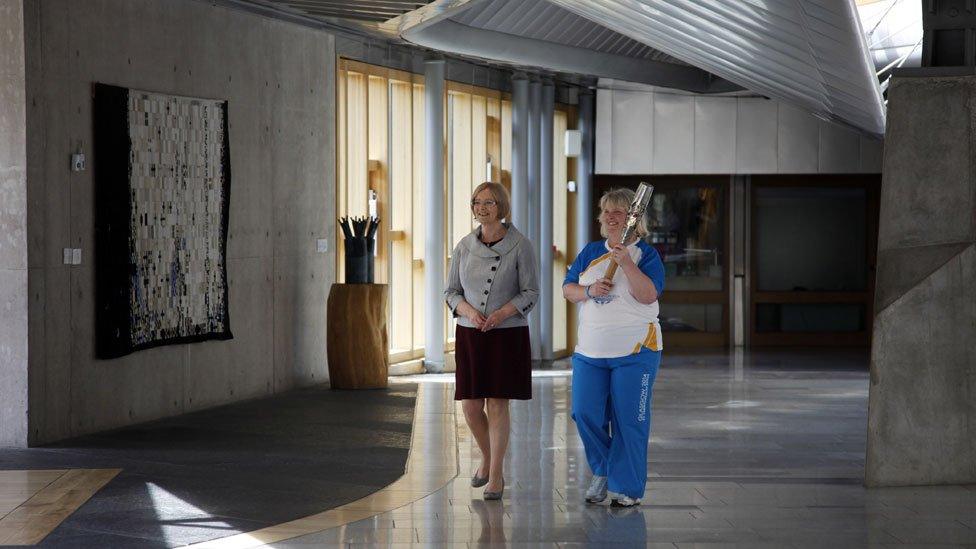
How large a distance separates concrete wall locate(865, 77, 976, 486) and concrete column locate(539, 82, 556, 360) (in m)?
7.49

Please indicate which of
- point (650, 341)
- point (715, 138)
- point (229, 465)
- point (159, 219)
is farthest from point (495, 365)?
point (715, 138)

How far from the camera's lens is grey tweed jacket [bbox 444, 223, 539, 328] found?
5.64 m

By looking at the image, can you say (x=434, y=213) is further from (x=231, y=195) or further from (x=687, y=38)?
(x=687, y=38)

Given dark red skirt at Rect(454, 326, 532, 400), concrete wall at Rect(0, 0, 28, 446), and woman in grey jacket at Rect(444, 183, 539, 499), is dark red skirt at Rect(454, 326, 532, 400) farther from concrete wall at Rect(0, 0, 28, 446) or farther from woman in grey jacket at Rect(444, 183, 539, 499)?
A: concrete wall at Rect(0, 0, 28, 446)

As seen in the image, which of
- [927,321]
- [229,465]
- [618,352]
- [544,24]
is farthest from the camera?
[544,24]

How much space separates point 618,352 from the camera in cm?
542

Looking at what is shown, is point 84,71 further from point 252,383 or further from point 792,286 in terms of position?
point 792,286

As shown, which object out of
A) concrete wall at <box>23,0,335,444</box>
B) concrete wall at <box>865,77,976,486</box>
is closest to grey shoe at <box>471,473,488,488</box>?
concrete wall at <box>865,77,976,486</box>

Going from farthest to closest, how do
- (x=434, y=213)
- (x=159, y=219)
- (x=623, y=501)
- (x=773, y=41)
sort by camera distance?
(x=434, y=213)
(x=159, y=219)
(x=773, y=41)
(x=623, y=501)

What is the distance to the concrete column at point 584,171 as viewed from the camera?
1453cm

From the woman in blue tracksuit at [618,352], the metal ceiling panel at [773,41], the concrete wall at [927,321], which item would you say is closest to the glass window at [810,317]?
the metal ceiling panel at [773,41]

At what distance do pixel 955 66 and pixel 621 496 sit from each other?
256 centimetres

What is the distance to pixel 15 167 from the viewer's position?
24.3 feet

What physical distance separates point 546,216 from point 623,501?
26.9 feet
